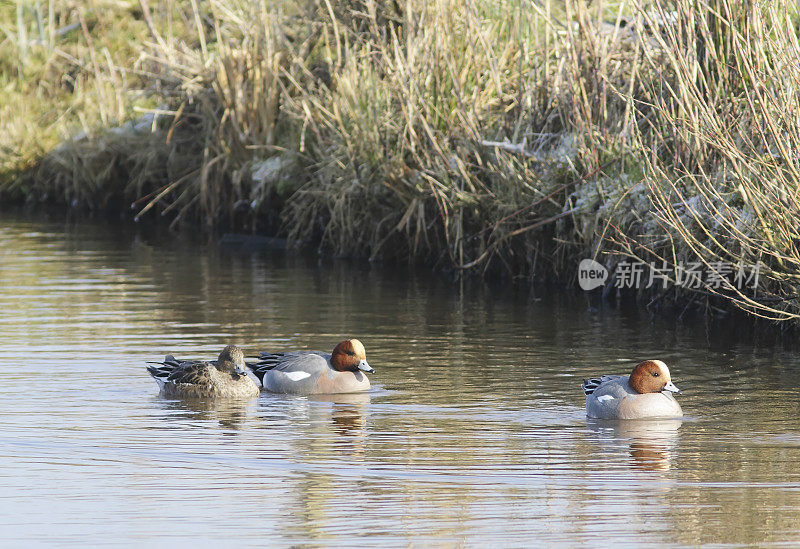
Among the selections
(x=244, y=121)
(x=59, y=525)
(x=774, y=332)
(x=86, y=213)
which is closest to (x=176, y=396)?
(x=59, y=525)

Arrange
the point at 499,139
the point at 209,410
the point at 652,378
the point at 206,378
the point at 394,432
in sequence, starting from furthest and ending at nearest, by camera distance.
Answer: the point at 499,139 < the point at 206,378 < the point at 209,410 < the point at 652,378 < the point at 394,432

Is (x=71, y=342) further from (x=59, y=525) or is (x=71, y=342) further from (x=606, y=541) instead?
(x=606, y=541)

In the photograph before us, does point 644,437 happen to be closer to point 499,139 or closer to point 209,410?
point 209,410

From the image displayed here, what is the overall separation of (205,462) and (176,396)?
207cm

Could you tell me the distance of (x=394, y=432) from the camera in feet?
26.0

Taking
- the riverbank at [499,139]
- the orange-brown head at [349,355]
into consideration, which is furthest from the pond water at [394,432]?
the riverbank at [499,139]

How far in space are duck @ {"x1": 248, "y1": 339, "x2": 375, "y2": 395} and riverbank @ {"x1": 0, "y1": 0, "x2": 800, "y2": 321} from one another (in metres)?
2.42

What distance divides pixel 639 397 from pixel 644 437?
1.52 ft

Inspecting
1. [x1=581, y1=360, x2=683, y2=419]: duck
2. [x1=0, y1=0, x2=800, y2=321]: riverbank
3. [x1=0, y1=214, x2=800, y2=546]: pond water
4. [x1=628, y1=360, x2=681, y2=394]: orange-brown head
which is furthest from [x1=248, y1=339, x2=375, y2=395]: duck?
[x1=0, y1=0, x2=800, y2=321]: riverbank

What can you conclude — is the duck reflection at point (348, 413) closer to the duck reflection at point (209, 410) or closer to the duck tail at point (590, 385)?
the duck reflection at point (209, 410)

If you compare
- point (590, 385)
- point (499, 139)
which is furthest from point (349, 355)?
point (499, 139)

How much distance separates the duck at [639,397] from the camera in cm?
827

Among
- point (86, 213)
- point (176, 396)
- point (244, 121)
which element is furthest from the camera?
point (86, 213)

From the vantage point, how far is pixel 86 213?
23172 mm
